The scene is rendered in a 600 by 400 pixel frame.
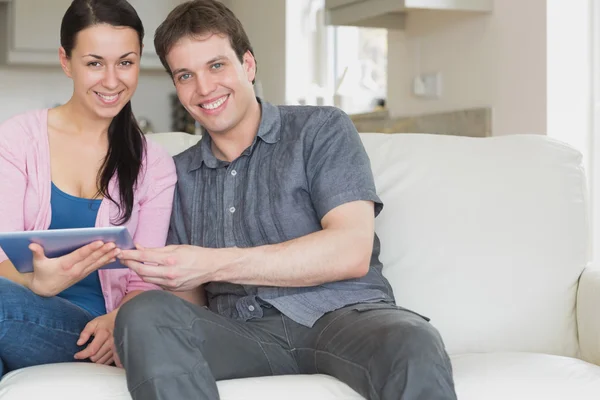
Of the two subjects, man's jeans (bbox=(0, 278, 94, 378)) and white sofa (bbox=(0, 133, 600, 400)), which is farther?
white sofa (bbox=(0, 133, 600, 400))

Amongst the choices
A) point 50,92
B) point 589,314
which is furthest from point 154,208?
point 50,92

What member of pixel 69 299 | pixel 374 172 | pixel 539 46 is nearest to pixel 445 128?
pixel 539 46

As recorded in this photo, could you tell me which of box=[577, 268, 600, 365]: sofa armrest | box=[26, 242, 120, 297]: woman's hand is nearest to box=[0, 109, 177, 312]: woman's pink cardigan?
box=[26, 242, 120, 297]: woman's hand

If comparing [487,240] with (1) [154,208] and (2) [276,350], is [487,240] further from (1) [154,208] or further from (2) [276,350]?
(1) [154,208]

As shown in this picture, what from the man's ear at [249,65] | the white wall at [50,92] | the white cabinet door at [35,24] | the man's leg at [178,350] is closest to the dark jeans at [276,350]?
the man's leg at [178,350]

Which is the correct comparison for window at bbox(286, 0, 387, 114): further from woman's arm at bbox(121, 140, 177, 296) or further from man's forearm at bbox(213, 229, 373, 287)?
man's forearm at bbox(213, 229, 373, 287)

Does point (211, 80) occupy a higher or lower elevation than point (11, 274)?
higher

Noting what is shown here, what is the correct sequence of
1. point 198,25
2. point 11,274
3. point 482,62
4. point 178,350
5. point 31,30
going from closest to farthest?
point 178,350, point 11,274, point 198,25, point 482,62, point 31,30

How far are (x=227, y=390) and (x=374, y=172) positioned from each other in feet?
2.51

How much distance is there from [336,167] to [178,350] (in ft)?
1.85

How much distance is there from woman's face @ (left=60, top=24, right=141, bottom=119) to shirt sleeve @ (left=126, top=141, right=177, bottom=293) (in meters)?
0.16

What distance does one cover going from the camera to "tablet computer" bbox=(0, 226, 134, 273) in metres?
1.49

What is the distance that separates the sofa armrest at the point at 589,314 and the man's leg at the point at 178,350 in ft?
2.44

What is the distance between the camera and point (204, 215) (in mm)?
1920
